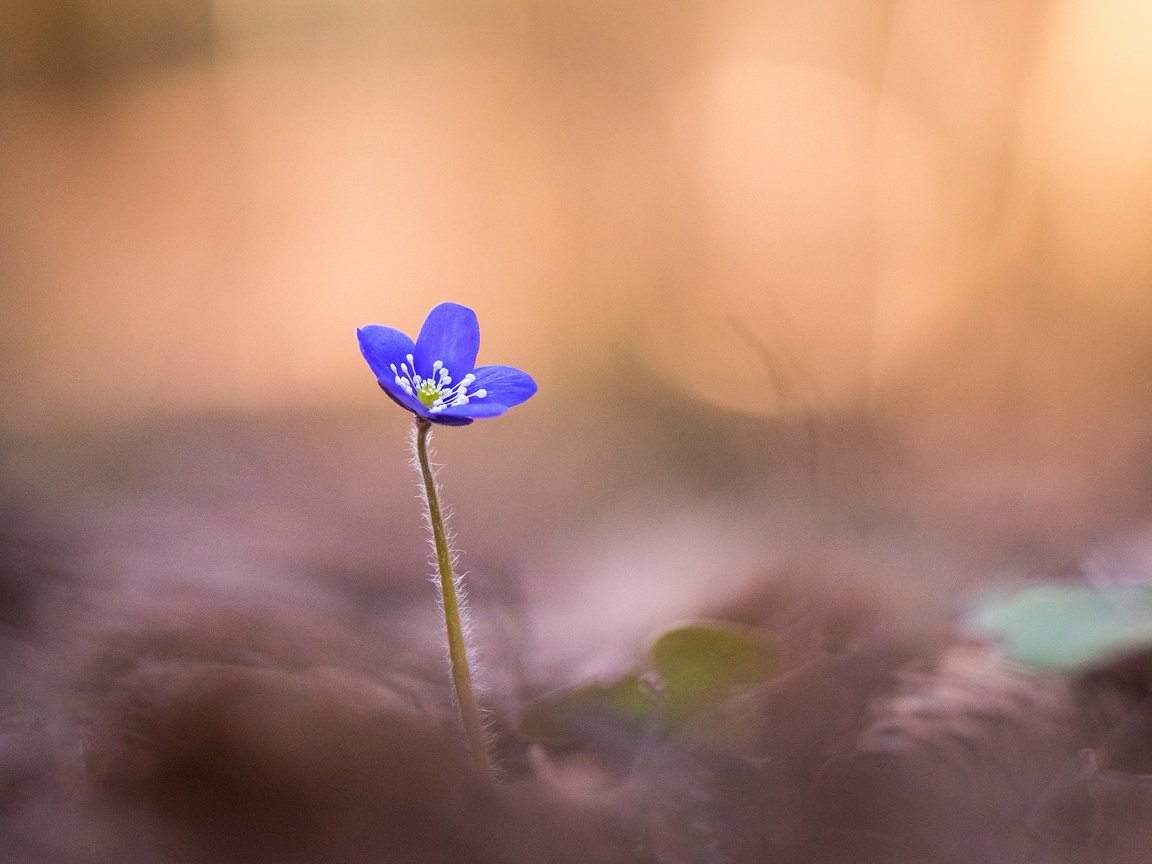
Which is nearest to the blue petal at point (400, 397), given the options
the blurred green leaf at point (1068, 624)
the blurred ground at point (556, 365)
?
the blurred ground at point (556, 365)

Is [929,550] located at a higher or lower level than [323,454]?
lower

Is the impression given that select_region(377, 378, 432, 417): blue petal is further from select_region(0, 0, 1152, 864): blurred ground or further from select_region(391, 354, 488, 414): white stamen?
select_region(0, 0, 1152, 864): blurred ground

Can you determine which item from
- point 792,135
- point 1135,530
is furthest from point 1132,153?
point 1135,530

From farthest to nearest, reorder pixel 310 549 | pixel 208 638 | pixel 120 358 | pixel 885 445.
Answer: pixel 120 358 → pixel 885 445 → pixel 310 549 → pixel 208 638

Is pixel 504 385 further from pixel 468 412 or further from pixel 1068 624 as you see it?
pixel 1068 624

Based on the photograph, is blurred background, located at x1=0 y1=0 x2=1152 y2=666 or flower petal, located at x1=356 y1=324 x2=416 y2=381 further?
blurred background, located at x1=0 y1=0 x2=1152 y2=666

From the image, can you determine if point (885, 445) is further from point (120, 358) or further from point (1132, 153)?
point (120, 358)

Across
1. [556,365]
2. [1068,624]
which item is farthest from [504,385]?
[556,365]

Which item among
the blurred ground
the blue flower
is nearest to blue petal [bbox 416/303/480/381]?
the blue flower

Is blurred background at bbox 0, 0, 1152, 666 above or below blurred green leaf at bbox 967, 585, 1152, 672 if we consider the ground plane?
above
